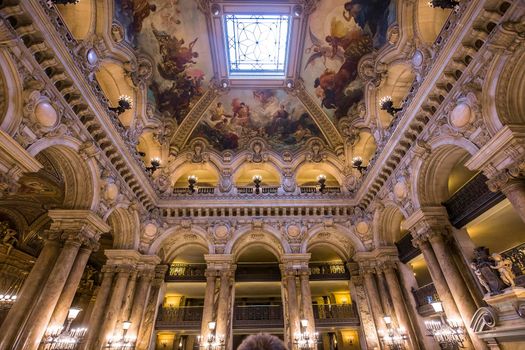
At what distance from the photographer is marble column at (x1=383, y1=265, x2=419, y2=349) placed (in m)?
10.9

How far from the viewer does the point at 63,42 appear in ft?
24.8

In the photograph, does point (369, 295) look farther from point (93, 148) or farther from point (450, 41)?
point (93, 148)

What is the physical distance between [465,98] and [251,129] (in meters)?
11.0

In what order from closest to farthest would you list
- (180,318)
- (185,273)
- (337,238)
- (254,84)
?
(180,318) → (337,238) → (254,84) → (185,273)

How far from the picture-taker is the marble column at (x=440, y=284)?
844 cm

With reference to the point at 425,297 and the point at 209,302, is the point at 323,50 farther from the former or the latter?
the point at 209,302

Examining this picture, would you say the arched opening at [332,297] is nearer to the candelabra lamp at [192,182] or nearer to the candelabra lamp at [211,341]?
the candelabra lamp at [211,341]

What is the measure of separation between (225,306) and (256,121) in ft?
33.7

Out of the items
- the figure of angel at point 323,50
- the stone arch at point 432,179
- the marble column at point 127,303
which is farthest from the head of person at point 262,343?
the figure of angel at point 323,50

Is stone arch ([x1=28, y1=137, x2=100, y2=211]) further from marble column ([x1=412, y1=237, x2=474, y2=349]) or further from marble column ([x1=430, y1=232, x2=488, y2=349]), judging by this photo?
marble column ([x1=430, y1=232, x2=488, y2=349])

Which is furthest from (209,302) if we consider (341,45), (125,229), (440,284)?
(341,45)

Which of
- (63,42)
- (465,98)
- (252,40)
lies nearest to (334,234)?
(465,98)

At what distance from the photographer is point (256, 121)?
54.3 ft

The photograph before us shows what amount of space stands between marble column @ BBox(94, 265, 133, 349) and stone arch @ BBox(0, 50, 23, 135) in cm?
785
